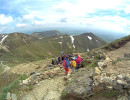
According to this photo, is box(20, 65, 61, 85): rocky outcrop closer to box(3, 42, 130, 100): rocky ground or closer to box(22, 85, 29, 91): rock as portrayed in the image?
box(3, 42, 130, 100): rocky ground

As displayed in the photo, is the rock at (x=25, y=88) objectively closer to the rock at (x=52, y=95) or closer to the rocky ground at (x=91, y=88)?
the rocky ground at (x=91, y=88)

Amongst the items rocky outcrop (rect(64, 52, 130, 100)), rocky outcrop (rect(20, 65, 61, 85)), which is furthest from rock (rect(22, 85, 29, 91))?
rocky outcrop (rect(64, 52, 130, 100))

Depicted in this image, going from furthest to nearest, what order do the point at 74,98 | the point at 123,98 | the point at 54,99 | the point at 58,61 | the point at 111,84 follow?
the point at 58,61 < the point at 54,99 < the point at 74,98 < the point at 111,84 < the point at 123,98

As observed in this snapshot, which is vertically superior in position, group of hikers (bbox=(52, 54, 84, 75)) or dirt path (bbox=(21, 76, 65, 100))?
group of hikers (bbox=(52, 54, 84, 75))

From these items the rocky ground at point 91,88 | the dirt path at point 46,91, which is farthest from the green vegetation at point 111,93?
the dirt path at point 46,91

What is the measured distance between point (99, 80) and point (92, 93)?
93 centimetres

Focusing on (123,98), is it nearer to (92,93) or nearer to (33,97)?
(92,93)

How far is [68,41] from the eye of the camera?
191125 mm

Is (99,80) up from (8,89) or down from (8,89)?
up

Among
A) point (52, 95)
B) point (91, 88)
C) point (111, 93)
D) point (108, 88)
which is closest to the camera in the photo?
point (111, 93)

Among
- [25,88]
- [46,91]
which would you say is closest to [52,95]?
[46,91]

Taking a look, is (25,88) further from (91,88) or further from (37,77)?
(91,88)

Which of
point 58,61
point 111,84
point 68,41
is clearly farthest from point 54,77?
point 68,41

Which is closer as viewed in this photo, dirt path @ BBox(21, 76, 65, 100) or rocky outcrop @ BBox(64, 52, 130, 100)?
rocky outcrop @ BBox(64, 52, 130, 100)
